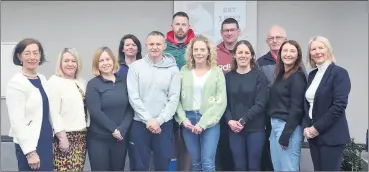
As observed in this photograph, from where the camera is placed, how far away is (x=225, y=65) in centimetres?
495

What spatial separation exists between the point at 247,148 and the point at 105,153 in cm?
131

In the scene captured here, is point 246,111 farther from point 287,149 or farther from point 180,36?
point 180,36

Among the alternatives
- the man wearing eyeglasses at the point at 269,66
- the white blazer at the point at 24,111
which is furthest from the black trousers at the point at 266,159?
the white blazer at the point at 24,111

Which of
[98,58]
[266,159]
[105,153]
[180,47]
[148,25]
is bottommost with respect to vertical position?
[266,159]

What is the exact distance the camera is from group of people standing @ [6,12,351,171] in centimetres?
413

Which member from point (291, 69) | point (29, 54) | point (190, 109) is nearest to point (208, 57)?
point (190, 109)

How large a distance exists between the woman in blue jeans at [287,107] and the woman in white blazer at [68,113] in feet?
5.68

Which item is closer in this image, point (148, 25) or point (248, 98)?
point (248, 98)

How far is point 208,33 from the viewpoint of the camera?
7.12 m

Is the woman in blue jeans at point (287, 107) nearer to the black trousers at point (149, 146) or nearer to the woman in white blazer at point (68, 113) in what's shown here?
the black trousers at point (149, 146)

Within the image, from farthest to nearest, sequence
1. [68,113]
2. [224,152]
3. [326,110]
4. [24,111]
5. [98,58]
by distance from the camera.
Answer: [224,152]
[98,58]
[68,113]
[326,110]
[24,111]

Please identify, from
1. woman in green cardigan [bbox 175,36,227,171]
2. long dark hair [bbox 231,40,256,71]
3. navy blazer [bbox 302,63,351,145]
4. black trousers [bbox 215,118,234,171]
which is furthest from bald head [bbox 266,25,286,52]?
black trousers [bbox 215,118,234,171]

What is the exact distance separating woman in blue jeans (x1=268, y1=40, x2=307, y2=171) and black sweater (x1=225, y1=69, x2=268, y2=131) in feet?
0.35

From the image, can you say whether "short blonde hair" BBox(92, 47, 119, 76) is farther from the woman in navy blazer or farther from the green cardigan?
the woman in navy blazer
